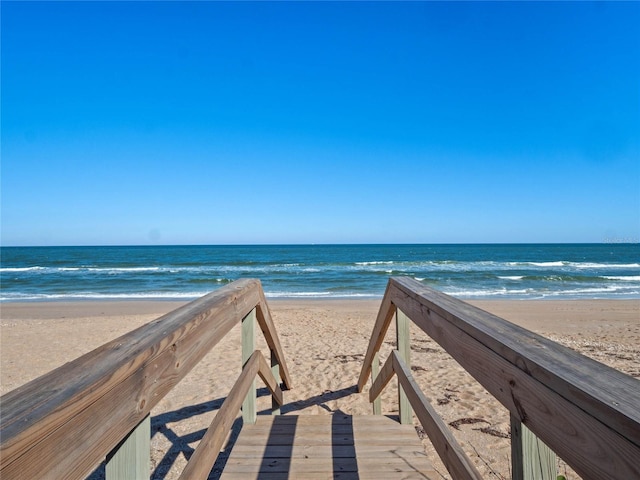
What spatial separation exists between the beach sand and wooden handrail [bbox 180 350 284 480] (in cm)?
141

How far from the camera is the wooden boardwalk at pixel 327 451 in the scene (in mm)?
2041

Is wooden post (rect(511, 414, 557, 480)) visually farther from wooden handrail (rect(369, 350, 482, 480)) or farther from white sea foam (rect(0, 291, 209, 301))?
white sea foam (rect(0, 291, 209, 301))

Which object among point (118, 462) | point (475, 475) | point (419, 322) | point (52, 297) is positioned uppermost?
point (419, 322)

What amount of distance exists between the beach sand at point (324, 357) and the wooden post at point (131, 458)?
2390mm

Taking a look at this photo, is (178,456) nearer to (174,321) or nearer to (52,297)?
(174,321)

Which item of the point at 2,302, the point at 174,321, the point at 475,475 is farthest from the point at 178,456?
the point at 2,302

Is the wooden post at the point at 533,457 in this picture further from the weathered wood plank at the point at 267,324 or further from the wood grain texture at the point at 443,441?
the weathered wood plank at the point at 267,324

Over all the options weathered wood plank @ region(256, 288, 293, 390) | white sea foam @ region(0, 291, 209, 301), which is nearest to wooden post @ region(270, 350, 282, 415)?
weathered wood plank @ region(256, 288, 293, 390)

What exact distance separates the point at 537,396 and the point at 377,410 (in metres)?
2.85

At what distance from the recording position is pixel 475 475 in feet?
3.22

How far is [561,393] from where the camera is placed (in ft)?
2.08

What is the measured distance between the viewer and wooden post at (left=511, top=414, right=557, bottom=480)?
0.79 m

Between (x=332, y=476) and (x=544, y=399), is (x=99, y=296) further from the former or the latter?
(x=544, y=399)

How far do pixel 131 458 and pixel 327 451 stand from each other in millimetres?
1740
